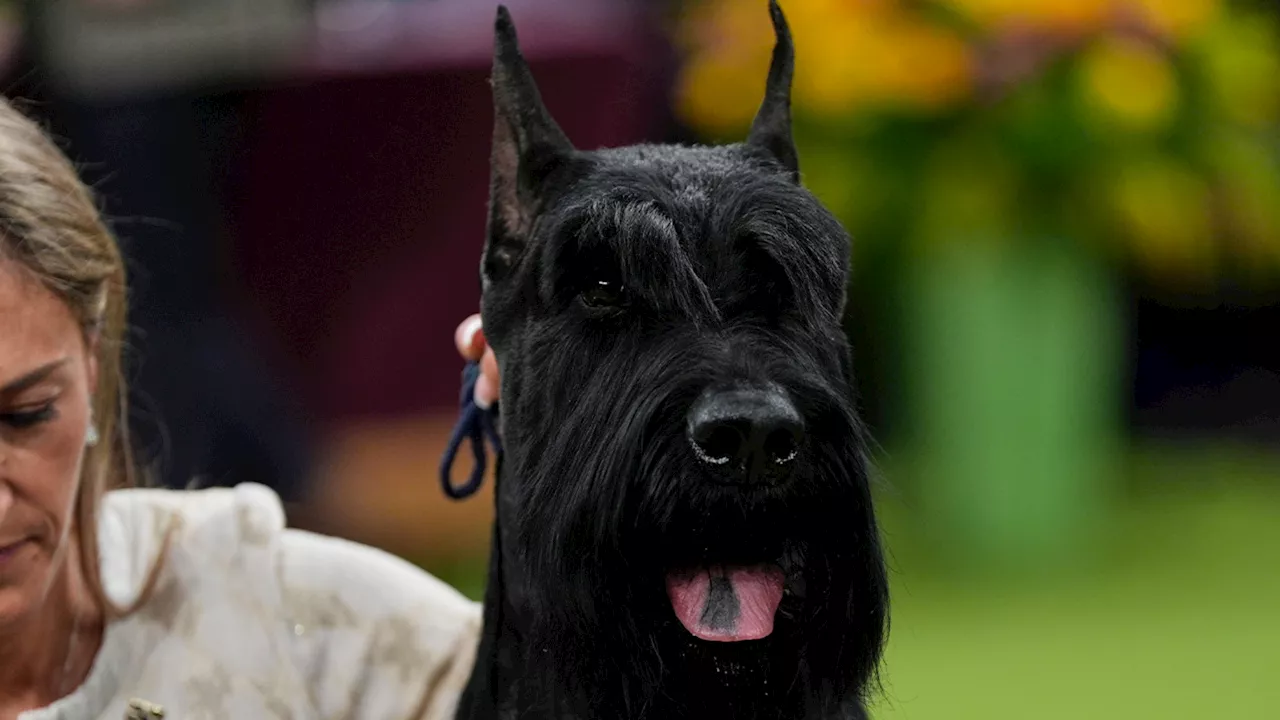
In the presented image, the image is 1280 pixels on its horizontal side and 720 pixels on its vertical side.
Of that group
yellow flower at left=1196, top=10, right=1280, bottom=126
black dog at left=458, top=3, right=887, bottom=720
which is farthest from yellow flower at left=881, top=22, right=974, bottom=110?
black dog at left=458, top=3, right=887, bottom=720

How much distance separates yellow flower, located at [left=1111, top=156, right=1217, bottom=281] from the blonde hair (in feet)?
9.15

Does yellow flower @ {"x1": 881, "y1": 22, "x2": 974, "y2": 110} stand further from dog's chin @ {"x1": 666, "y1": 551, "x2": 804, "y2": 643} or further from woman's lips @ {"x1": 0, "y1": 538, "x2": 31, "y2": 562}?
dog's chin @ {"x1": 666, "y1": 551, "x2": 804, "y2": 643}

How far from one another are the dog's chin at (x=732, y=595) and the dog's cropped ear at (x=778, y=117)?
1.16ft

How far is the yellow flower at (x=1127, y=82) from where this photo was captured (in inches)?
149

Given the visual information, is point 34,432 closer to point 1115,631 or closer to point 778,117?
point 778,117

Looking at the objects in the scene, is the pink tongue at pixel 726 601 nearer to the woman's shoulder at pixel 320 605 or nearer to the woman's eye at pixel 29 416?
the woman's shoulder at pixel 320 605

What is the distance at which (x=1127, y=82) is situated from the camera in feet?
12.7

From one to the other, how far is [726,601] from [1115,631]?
264 centimetres

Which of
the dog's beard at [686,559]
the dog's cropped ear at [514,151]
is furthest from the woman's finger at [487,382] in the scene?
the dog's beard at [686,559]

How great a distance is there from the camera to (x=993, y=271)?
4074mm

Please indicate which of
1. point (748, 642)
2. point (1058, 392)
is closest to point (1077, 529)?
point (1058, 392)

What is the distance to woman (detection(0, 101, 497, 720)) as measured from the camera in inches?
63.6

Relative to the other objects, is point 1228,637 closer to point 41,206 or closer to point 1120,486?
point 1120,486

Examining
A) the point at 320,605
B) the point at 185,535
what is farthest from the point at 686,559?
the point at 185,535
